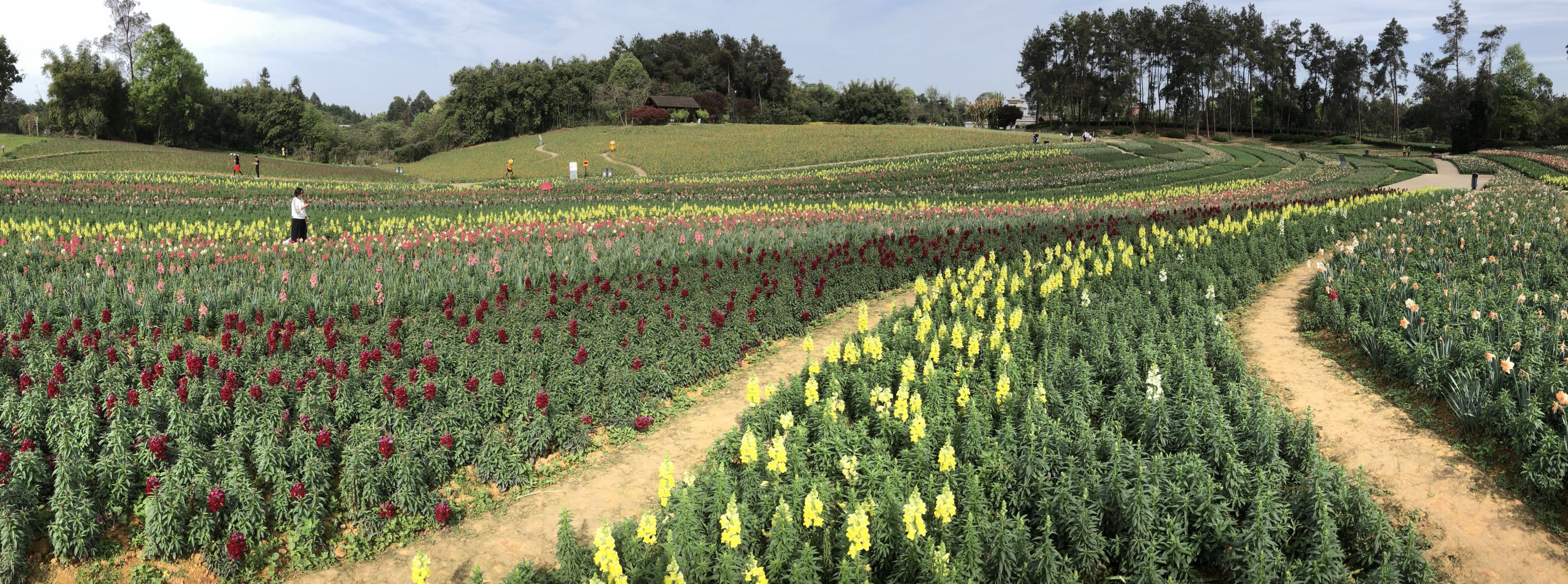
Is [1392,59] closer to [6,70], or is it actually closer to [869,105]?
[869,105]

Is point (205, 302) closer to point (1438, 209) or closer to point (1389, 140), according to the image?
point (1438, 209)

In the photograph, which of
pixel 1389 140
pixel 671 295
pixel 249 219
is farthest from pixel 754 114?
pixel 671 295

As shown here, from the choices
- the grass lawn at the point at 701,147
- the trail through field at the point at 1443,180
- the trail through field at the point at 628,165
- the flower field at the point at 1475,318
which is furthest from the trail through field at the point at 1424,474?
the trail through field at the point at 628,165

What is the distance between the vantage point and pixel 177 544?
15.8ft

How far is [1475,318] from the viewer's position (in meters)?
6.80

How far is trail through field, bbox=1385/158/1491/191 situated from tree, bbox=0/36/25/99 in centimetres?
8883

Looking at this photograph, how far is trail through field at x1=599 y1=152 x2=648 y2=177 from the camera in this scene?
5240 cm

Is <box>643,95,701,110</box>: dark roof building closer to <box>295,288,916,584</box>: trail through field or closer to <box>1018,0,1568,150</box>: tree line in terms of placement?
<box>1018,0,1568,150</box>: tree line

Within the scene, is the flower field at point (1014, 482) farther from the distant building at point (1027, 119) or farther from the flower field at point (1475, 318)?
the distant building at point (1027, 119)

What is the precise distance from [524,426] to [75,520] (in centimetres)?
265

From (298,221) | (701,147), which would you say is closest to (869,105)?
(701,147)

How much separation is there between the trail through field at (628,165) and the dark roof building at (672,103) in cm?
2824

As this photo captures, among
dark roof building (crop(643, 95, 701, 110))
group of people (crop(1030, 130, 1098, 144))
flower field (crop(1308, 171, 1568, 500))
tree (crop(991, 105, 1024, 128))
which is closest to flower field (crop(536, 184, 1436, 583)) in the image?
flower field (crop(1308, 171, 1568, 500))

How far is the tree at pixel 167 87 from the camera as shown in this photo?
65.2m
